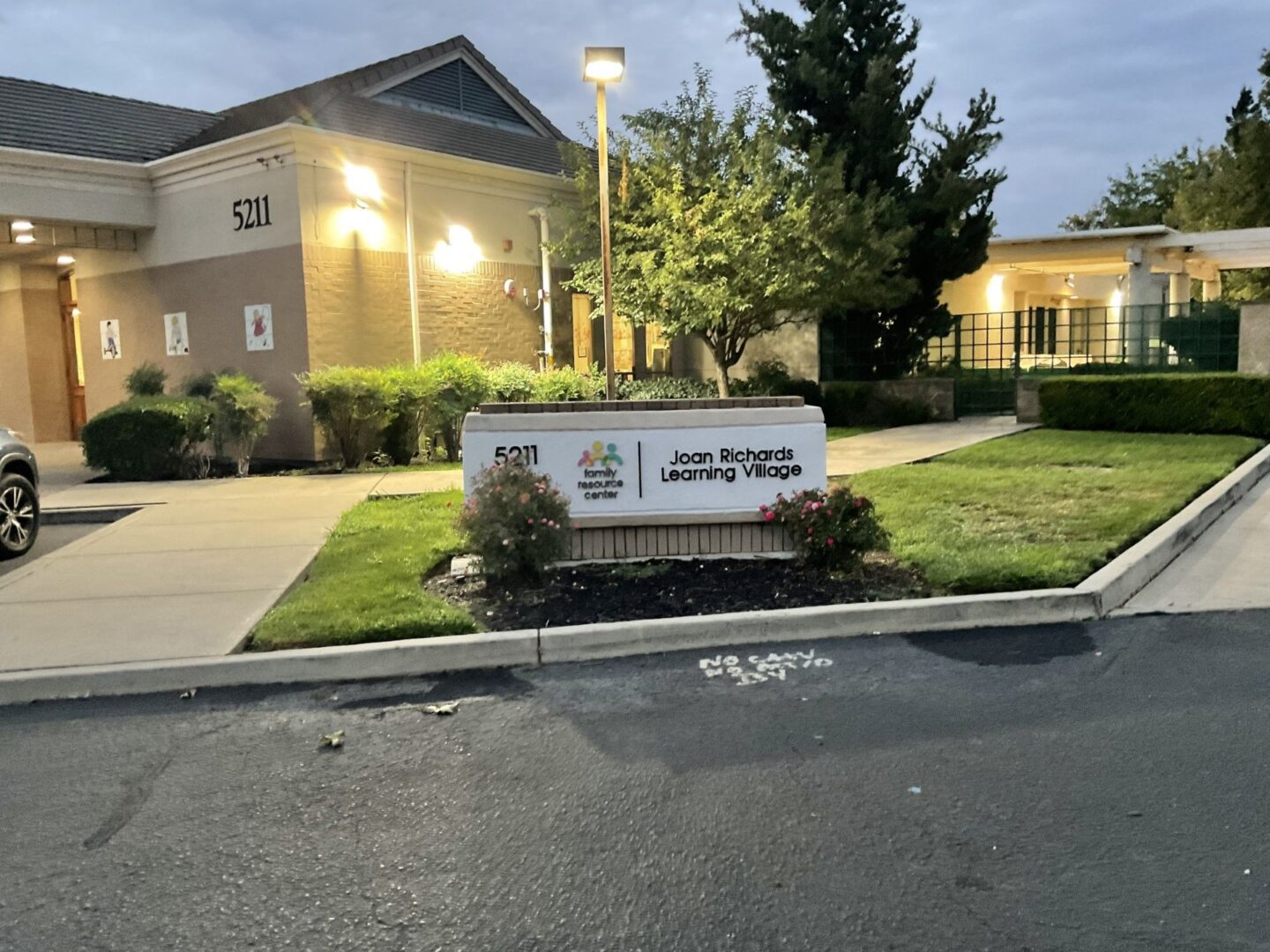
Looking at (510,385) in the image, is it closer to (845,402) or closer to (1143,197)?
(845,402)

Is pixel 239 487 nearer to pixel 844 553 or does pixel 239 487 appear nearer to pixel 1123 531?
pixel 844 553

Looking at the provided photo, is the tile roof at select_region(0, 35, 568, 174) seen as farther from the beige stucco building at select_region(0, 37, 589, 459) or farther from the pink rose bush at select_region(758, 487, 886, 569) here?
the pink rose bush at select_region(758, 487, 886, 569)

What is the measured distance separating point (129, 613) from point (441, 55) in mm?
17988

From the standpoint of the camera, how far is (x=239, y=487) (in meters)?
12.2

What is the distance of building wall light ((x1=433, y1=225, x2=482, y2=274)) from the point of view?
53.8 feet

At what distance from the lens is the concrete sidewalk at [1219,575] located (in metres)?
6.41

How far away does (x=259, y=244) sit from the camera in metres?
14.7

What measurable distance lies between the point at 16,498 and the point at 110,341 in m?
9.51

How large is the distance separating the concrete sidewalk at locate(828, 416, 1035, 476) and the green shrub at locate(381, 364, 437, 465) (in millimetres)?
5502

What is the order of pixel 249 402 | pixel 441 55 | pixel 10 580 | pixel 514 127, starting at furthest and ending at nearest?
1. pixel 514 127
2. pixel 441 55
3. pixel 249 402
4. pixel 10 580

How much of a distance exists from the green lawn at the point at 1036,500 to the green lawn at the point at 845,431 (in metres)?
2.80

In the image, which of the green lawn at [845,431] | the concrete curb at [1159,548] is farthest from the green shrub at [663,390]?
the concrete curb at [1159,548]

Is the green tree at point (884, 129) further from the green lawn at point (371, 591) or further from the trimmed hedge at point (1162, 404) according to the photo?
the green lawn at point (371, 591)

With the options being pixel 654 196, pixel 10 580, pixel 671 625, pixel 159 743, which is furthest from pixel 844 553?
pixel 654 196
